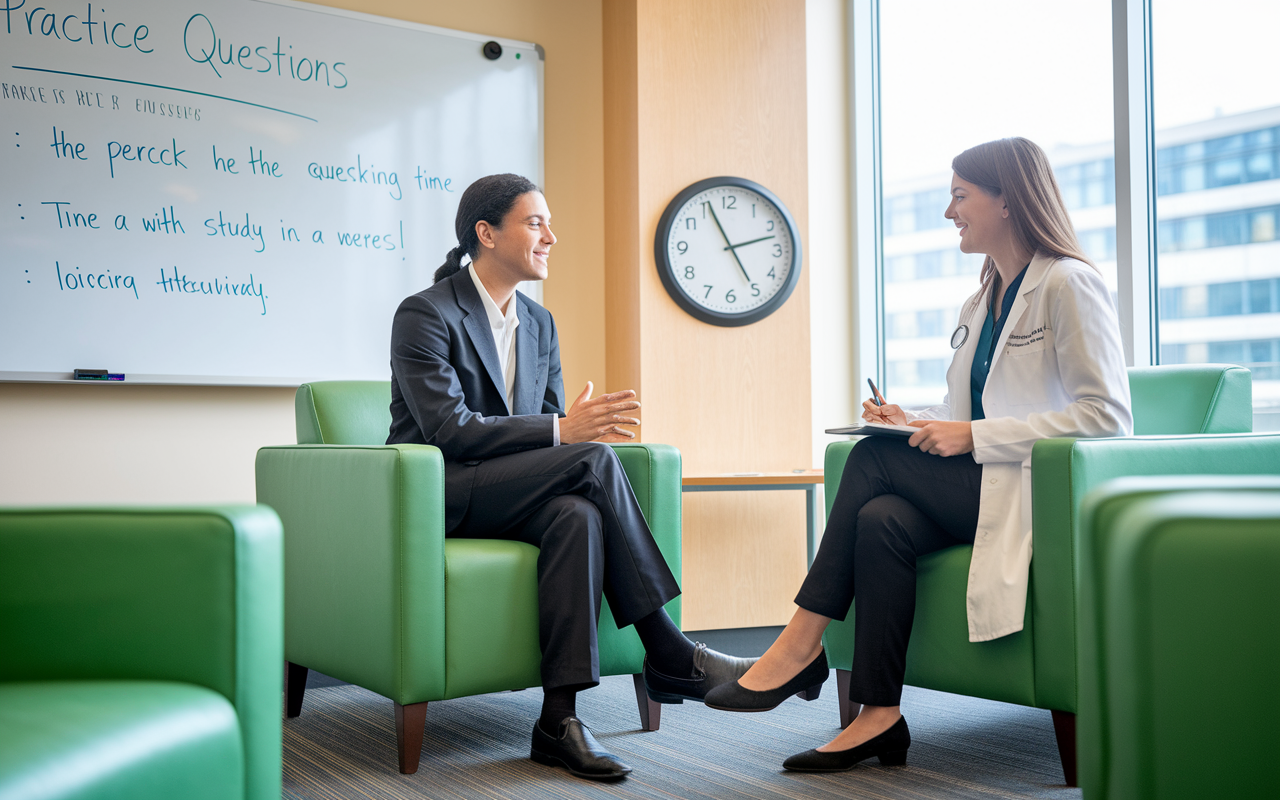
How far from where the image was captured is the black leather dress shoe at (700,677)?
193cm

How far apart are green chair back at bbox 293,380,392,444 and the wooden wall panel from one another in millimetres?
1001

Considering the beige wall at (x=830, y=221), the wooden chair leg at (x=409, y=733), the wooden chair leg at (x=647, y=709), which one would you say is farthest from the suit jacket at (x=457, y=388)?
the beige wall at (x=830, y=221)

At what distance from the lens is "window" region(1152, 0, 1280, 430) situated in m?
2.46

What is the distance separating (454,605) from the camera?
1.87 metres

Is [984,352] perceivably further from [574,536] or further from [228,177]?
[228,177]

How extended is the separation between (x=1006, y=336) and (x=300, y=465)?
1523mm

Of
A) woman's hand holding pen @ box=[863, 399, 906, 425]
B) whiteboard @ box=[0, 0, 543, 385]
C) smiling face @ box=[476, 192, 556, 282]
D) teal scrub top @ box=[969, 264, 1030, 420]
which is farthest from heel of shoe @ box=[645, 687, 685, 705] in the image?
whiteboard @ box=[0, 0, 543, 385]

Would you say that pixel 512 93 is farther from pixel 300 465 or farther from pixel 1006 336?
pixel 1006 336

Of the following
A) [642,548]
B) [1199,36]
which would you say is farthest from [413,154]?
[1199,36]

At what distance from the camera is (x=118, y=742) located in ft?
2.66

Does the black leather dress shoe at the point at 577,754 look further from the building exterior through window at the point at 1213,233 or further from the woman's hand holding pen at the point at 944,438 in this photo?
the building exterior through window at the point at 1213,233

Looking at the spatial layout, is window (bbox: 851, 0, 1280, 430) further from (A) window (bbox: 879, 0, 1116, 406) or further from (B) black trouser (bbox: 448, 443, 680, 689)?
(B) black trouser (bbox: 448, 443, 680, 689)

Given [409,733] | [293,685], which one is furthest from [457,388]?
[293,685]

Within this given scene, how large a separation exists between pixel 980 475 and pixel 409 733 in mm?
1192
